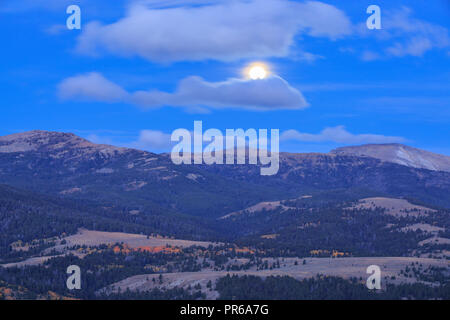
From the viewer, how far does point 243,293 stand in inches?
7741
